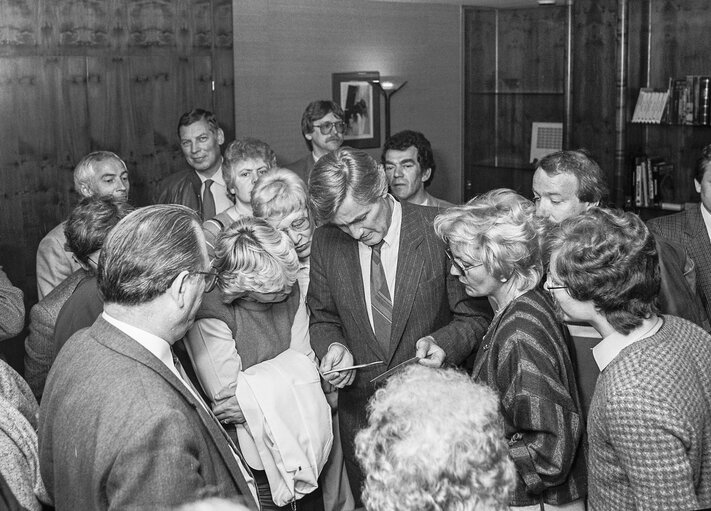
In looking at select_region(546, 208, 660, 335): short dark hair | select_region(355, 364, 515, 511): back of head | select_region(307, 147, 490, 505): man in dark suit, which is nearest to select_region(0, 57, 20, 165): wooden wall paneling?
select_region(307, 147, 490, 505): man in dark suit

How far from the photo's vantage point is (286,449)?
2.95 metres

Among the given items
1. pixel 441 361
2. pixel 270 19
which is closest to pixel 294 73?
pixel 270 19

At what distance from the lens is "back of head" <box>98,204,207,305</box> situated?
2172mm

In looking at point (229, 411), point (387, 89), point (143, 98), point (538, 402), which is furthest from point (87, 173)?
point (387, 89)

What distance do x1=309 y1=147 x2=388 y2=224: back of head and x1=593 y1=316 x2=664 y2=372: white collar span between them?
3.88ft

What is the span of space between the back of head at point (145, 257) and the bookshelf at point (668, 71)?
231 inches

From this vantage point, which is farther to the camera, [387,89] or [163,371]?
[387,89]

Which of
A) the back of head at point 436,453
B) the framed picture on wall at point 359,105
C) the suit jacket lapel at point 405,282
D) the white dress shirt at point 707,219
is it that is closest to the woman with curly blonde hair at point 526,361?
the suit jacket lapel at point 405,282

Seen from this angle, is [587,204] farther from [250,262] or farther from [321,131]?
[321,131]

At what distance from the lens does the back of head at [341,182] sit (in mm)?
3266

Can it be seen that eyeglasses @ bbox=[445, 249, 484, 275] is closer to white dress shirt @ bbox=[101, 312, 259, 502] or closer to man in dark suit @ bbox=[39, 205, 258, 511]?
man in dark suit @ bbox=[39, 205, 258, 511]

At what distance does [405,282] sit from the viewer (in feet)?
10.9

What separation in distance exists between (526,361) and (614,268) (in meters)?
0.39

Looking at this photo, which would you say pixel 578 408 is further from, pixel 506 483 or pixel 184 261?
pixel 184 261
